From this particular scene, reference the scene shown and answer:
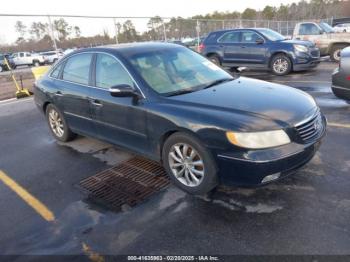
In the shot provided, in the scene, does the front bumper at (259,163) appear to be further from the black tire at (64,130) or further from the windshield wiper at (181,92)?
the black tire at (64,130)

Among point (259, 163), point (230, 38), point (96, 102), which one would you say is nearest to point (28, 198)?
point (96, 102)

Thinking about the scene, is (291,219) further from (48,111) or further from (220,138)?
(48,111)

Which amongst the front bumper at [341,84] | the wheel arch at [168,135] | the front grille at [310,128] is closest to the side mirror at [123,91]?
the wheel arch at [168,135]

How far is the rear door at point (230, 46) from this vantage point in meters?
11.7

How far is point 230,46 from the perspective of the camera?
38.8 feet

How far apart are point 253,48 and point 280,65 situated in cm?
111

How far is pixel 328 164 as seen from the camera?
160 inches

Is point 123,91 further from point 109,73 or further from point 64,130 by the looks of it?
point 64,130

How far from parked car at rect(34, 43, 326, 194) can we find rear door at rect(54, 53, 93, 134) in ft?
0.06

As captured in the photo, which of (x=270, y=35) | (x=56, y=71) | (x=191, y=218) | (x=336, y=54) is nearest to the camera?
(x=191, y=218)

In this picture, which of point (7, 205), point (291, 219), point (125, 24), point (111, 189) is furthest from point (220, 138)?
point (125, 24)

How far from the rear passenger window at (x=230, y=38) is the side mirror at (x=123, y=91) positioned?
877 centimetres

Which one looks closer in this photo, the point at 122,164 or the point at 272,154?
the point at 272,154

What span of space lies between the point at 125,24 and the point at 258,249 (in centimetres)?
1645
